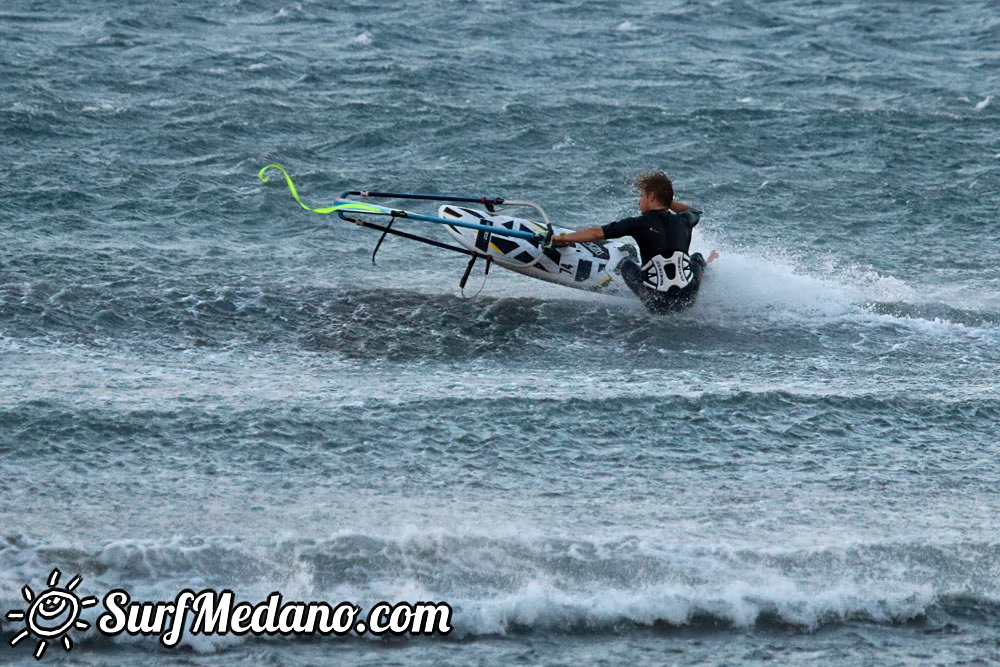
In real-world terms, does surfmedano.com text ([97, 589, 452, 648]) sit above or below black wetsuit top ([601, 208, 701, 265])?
below

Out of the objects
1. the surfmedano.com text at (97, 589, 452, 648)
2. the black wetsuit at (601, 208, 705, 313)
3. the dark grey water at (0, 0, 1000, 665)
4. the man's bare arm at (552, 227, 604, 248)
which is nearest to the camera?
the surfmedano.com text at (97, 589, 452, 648)

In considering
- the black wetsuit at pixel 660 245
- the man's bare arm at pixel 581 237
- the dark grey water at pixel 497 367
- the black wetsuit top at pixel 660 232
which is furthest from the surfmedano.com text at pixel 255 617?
the black wetsuit top at pixel 660 232

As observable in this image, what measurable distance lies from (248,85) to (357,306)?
10.4 meters

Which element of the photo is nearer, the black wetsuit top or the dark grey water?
the dark grey water

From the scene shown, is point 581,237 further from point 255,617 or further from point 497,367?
point 255,617

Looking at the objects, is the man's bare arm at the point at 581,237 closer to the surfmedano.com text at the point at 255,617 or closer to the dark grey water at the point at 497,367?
the dark grey water at the point at 497,367

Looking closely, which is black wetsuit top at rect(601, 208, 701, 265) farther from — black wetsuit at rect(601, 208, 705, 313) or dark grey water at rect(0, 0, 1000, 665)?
dark grey water at rect(0, 0, 1000, 665)

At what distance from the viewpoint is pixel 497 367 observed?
415 inches

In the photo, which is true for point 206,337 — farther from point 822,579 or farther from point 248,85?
point 248,85

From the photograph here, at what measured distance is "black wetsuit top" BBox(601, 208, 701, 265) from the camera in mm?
11883

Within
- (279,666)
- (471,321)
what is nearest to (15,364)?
(471,321)

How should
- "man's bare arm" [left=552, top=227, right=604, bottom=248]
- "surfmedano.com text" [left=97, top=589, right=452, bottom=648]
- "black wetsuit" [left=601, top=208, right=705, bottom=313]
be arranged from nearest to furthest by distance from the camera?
1. "surfmedano.com text" [left=97, top=589, right=452, bottom=648]
2. "man's bare arm" [left=552, top=227, right=604, bottom=248]
3. "black wetsuit" [left=601, top=208, right=705, bottom=313]

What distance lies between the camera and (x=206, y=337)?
11.1m

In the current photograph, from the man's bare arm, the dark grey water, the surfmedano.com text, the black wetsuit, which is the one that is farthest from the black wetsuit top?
the surfmedano.com text
